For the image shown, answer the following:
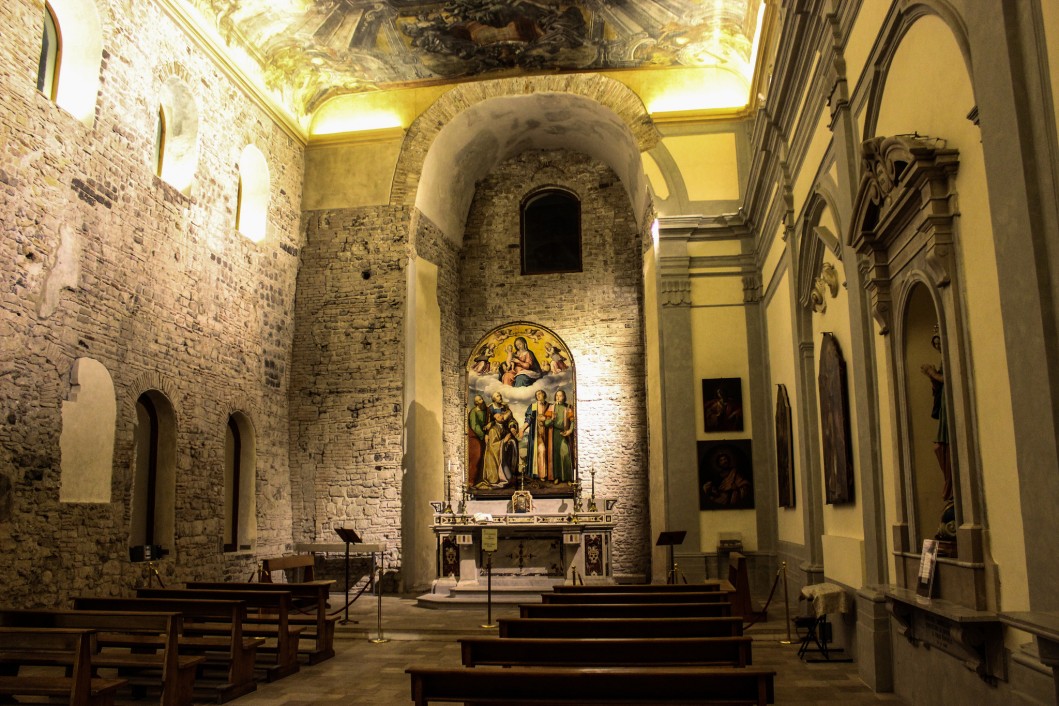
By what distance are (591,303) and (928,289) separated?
12458mm

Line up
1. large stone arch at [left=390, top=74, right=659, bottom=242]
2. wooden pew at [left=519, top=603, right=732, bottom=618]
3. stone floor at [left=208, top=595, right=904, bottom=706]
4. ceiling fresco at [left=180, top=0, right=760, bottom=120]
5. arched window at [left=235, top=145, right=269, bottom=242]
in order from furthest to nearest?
large stone arch at [left=390, top=74, right=659, bottom=242]
arched window at [left=235, top=145, right=269, bottom=242]
ceiling fresco at [left=180, top=0, right=760, bottom=120]
stone floor at [left=208, top=595, right=904, bottom=706]
wooden pew at [left=519, top=603, right=732, bottom=618]

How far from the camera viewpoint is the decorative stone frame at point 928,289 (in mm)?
4805

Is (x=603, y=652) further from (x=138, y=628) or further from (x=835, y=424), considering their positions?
(x=835, y=424)

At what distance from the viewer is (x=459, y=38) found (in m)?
15.2

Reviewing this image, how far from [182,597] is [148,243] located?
5619 mm

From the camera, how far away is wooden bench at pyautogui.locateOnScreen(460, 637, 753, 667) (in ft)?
16.8

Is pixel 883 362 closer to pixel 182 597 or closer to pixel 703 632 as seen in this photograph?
pixel 703 632

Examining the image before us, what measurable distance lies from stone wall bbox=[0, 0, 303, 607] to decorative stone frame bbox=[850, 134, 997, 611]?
8.28 meters

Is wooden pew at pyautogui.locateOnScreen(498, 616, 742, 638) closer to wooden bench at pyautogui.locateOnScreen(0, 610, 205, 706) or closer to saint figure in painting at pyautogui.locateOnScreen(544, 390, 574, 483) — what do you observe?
wooden bench at pyautogui.locateOnScreen(0, 610, 205, 706)

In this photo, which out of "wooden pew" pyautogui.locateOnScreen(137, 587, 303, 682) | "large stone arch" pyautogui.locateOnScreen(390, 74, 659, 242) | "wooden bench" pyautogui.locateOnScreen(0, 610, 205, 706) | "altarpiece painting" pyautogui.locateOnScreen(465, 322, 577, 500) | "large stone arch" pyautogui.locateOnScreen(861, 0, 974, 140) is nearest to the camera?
"large stone arch" pyautogui.locateOnScreen(861, 0, 974, 140)

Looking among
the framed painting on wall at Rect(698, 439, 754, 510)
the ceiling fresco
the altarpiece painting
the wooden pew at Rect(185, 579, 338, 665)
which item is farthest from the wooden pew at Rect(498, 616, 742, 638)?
the altarpiece painting

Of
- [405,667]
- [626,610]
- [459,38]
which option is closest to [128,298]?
[405,667]

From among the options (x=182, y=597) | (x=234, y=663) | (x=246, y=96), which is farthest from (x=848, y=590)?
(x=246, y=96)

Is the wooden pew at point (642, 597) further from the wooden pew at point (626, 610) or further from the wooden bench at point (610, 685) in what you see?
the wooden bench at point (610, 685)
